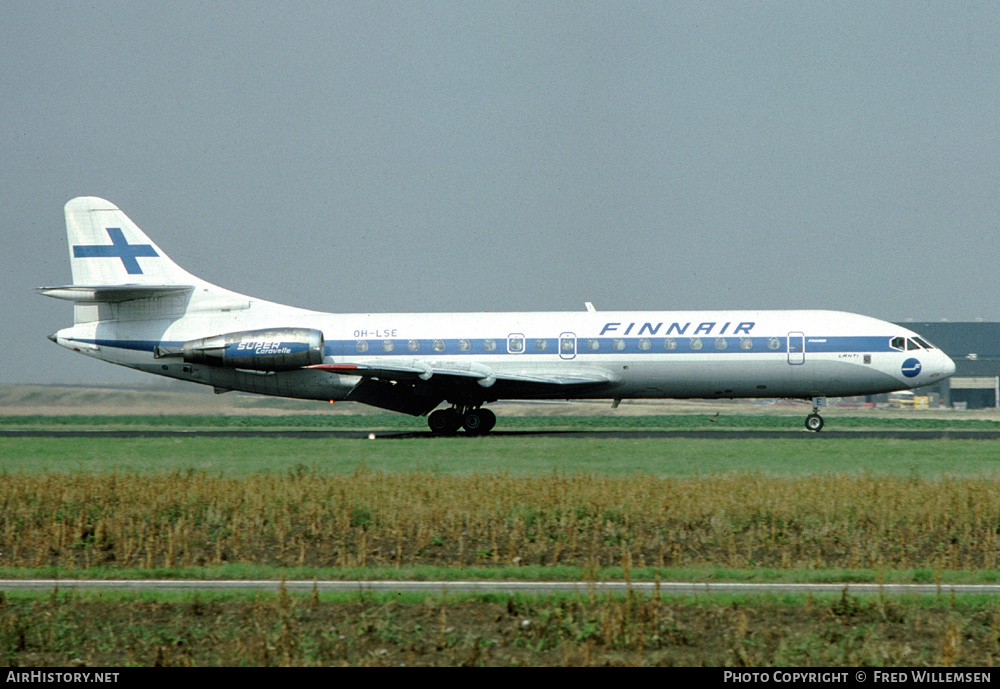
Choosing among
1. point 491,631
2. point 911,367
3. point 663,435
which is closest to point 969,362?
point 911,367

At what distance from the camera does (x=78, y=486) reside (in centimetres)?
1898

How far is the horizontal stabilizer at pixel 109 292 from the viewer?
3578 centimetres

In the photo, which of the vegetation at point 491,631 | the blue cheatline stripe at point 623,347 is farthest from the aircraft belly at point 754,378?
the vegetation at point 491,631

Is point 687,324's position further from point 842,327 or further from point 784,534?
point 784,534

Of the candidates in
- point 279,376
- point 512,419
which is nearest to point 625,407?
point 512,419

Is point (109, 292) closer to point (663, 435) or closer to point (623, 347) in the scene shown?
point (623, 347)

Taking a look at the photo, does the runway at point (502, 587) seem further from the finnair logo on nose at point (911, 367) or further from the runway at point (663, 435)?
the finnair logo on nose at point (911, 367)

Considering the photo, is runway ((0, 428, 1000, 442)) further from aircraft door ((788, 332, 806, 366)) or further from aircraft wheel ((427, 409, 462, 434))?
aircraft door ((788, 332, 806, 366))

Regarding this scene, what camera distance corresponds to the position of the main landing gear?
36188 millimetres

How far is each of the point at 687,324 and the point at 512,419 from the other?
17536mm

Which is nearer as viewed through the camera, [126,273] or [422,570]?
[422,570]

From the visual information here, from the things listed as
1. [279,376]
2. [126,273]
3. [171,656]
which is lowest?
[171,656]

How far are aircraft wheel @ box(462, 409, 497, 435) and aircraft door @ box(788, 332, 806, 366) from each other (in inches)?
420

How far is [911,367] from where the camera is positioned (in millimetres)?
34969
